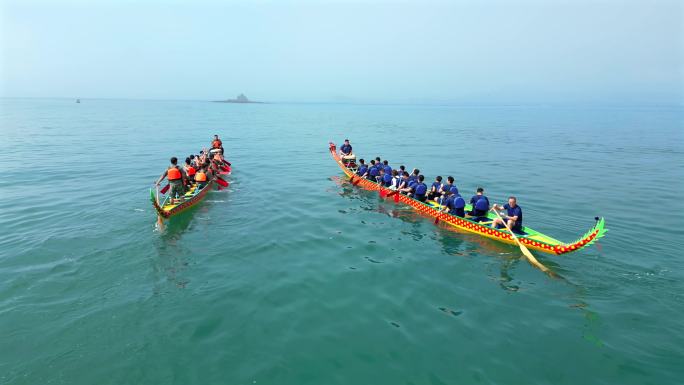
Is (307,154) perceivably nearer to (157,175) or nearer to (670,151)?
(157,175)

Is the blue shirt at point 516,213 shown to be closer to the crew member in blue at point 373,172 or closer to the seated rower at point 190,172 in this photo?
the crew member in blue at point 373,172

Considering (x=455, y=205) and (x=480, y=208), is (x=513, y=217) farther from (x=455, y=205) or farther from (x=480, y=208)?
(x=455, y=205)

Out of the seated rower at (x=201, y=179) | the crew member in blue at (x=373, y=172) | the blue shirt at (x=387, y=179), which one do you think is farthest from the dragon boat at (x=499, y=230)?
the seated rower at (x=201, y=179)

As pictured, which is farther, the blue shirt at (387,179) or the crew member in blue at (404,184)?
the blue shirt at (387,179)

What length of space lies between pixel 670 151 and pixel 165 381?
60546 mm

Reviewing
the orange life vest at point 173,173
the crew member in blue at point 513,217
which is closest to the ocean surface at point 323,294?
the crew member in blue at point 513,217

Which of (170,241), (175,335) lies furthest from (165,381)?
(170,241)

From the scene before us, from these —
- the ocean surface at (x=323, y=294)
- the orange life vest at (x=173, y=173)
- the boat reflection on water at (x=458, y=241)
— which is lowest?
the ocean surface at (x=323, y=294)

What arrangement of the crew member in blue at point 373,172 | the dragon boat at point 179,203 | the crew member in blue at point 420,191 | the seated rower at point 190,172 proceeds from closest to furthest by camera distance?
the dragon boat at point 179,203
the crew member in blue at point 420,191
the seated rower at point 190,172
the crew member in blue at point 373,172

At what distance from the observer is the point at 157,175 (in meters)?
30.1

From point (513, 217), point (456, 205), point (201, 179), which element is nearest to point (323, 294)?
point (456, 205)

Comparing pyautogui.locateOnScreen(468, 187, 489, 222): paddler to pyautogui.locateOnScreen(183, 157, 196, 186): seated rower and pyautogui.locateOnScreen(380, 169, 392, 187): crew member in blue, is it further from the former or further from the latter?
pyautogui.locateOnScreen(183, 157, 196, 186): seated rower

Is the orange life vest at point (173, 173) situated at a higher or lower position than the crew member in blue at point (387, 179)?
higher

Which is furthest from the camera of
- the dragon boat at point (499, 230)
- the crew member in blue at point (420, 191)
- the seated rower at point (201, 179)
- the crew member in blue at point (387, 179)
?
the crew member in blue at point (387, 179)
